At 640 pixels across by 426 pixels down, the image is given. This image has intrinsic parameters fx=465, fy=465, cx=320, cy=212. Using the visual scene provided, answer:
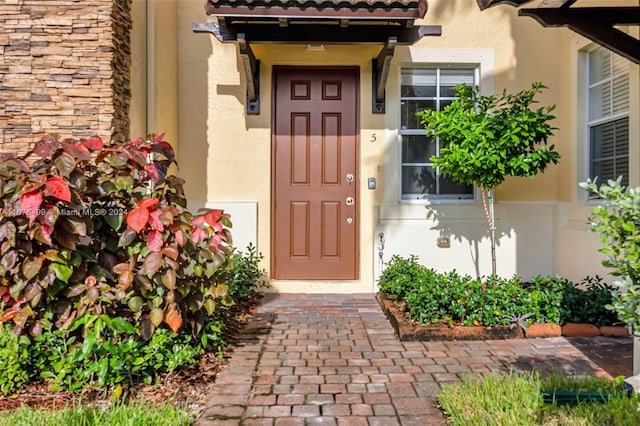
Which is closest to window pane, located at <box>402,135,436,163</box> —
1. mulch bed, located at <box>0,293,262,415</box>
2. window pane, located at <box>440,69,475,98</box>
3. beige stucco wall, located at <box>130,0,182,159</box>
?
window pane, located at <box>440,69,475,98</box>

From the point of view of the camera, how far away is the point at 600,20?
136 inches

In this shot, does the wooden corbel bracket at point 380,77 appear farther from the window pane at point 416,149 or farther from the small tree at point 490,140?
the small tree at point 490,140

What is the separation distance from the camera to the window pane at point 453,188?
19.0 ft

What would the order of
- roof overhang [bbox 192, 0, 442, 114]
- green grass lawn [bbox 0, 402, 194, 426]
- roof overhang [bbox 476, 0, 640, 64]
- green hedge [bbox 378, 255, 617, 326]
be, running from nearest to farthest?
green grass lawn [bbox 0, 402, 194, 426], roof overhang [bbox 476, 0, 640, 64], green hedge [bbox 378, 255, 617, 326], roof overhang [bbox 192, 0, 442, 114]

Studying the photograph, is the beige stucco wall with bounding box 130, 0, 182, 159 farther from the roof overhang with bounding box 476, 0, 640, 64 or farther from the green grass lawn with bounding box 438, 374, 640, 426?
the green grass lawn with bounding box 438, 374, 640, 426

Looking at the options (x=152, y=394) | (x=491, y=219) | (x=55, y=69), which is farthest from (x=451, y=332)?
(x=55, y=69)

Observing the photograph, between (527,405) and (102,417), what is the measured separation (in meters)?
2.22

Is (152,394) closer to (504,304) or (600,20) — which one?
(504,304)

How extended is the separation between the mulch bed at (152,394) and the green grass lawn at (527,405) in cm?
148

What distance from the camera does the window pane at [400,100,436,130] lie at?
5.80 m

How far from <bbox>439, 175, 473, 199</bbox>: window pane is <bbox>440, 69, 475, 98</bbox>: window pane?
1.04 metres

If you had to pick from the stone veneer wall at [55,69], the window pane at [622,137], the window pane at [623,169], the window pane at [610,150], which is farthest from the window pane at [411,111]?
the stone veneer wall at [55,69]

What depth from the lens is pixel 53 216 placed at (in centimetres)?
272

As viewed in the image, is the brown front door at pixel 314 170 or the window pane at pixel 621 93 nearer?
the window pane at pixel 621 93
